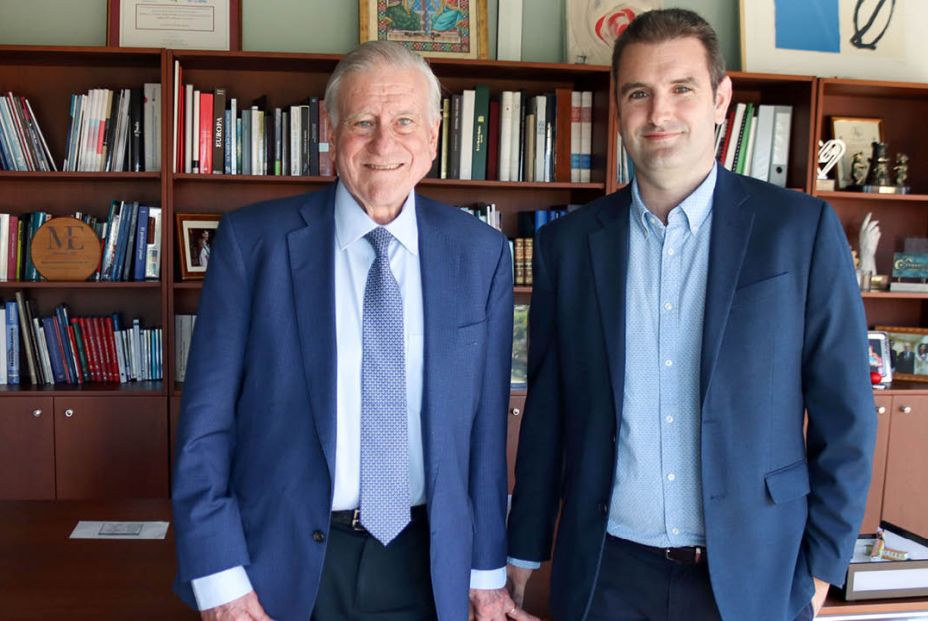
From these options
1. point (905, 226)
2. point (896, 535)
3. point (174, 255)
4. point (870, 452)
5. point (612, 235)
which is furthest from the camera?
Result: point (905, 226)

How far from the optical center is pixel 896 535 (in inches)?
72.9

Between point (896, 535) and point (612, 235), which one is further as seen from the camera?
point (896, 535)

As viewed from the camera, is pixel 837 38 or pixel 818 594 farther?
pixel 837 38

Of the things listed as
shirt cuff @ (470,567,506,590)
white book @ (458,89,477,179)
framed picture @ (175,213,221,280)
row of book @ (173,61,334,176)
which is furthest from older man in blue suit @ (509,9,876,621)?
framed picture @ (175,213,221,280)

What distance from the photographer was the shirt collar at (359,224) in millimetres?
1479

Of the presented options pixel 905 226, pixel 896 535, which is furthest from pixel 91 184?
pixel 905 226

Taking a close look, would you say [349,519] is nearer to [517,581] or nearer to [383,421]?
[383,421]

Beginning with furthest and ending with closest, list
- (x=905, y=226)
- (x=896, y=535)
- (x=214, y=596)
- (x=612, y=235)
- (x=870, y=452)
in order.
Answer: (x=905, y=226), (x=896, y=535), (x=612, y=235), (x=870, y=452), (x=214, y=596)

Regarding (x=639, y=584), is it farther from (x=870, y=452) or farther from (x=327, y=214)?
(x=327, y=214)

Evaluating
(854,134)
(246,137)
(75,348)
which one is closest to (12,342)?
(75,348)

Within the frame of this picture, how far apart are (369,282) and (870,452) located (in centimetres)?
94

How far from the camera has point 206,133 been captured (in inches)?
140

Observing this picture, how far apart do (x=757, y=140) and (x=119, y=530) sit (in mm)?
3200

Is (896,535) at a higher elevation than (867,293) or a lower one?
lower
